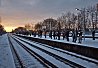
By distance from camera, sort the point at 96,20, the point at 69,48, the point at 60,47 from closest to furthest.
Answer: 1. the point at 69,48
2. the point at 60,47
3. the point at 96,20

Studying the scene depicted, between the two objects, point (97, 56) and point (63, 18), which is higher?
point (63, 18)

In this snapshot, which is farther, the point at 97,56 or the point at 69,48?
the point at 69,48

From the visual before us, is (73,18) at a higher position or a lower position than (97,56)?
higher

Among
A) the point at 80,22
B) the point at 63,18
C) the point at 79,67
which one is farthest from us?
the point at 63,18

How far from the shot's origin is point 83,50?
23.6 metres

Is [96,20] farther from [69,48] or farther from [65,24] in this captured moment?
[69,48]

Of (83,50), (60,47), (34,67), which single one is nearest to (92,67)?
(34,67)

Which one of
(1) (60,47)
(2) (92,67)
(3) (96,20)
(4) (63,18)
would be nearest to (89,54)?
(2) (92,67)

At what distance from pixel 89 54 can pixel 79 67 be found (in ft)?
22.6

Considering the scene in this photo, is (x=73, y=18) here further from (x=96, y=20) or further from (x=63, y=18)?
(x=96, y=20)

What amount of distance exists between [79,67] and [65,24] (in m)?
111

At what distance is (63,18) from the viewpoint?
5226 inches

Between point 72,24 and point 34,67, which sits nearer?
point 34,67

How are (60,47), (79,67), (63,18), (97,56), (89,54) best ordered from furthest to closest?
(63,18) → (60,47) → (89,54) → (97,56) → (79,67)
